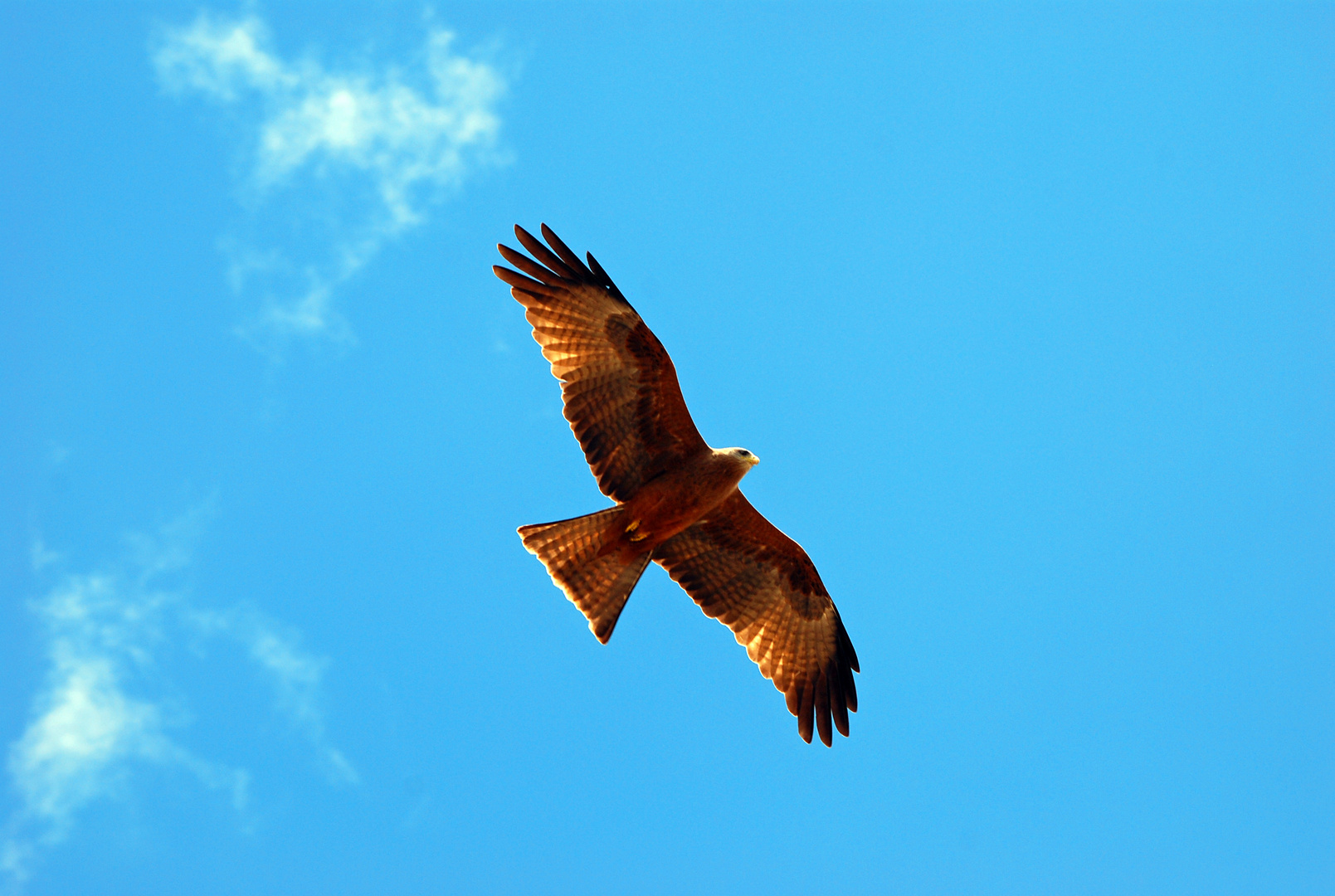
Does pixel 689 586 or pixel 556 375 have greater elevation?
pixel 556 375

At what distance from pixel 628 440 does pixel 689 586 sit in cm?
180

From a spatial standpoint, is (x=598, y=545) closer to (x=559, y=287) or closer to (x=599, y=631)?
(x=599, y=631)

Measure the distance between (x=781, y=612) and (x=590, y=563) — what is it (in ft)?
7.19

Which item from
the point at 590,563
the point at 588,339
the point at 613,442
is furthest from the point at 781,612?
the point at 588,339

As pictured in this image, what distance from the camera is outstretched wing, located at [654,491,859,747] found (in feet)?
34.8

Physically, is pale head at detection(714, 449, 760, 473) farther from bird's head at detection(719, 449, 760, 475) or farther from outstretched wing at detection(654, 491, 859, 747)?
outstretched wing at detection(654, 491, 859, 747)

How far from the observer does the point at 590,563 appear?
31.9ft

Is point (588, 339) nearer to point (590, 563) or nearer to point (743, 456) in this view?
point (743, 456)

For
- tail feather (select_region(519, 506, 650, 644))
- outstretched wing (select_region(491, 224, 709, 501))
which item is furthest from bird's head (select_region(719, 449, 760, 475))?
tail feather (select_region(519, 506, 650, 644))

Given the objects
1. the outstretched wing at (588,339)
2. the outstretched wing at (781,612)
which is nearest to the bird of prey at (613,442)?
the outstretched wing at (588,339)

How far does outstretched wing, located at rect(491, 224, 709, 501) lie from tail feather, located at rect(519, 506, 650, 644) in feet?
2.51

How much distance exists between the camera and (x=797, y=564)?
1071 centimetres

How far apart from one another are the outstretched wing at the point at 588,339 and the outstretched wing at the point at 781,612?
164 cm

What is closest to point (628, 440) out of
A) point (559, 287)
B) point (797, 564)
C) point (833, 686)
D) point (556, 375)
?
point (556, 375)
